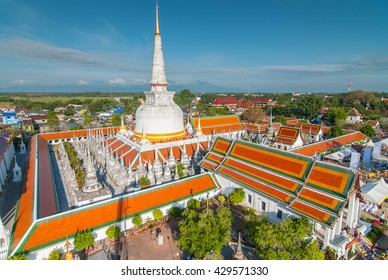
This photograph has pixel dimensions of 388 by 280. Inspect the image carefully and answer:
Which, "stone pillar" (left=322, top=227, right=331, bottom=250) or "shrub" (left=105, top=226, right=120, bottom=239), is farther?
"shrub" (left=105, top=226, right=120, bottom=239)

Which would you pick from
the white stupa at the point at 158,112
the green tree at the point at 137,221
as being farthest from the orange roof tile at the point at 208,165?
the green tree at the point at 137,221

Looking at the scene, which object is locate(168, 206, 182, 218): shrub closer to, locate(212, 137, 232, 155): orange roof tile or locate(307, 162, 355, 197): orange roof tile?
locate(212, 137, 232, 155): orange roof tile

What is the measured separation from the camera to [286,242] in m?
13.1

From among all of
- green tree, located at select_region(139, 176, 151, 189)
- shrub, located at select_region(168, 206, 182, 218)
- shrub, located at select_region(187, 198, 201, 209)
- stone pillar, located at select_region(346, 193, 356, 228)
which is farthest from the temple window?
green tree, located at select_region(139, 176, 151, 189)

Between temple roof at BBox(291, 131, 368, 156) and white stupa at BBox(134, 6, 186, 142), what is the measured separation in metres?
18.5

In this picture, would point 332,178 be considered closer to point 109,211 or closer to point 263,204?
point 263,204

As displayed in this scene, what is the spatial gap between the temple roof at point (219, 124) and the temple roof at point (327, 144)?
54.2ft

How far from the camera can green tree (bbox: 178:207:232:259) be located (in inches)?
530

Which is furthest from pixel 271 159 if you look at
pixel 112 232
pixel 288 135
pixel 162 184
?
pixel 288 135

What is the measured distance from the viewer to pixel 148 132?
104ft

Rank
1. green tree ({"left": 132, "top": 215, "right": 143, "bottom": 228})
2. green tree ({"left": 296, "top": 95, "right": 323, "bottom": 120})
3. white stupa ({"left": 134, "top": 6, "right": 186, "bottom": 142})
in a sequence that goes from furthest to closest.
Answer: green tree ({"left": 296, "top": 95, "right": 323, "bottom": 120}) < white stupa ({"left": 134, "top": 6, "right": 186, "bottom": 142}) < green tree ({"left": 132, "top": 215, "right": 143, "bottom": 228})

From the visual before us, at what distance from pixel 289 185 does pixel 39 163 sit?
29698 millimetres

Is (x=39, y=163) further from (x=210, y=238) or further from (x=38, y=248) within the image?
(x=210, y=238)

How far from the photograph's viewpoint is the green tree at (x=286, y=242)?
12.6 meters
